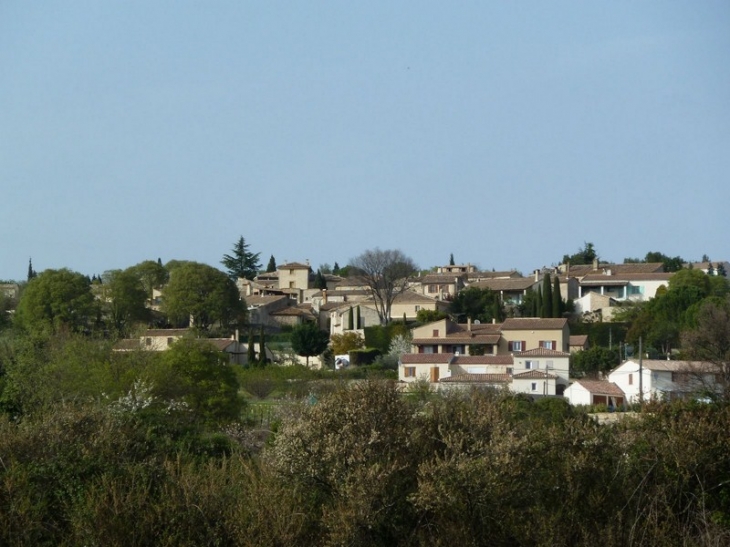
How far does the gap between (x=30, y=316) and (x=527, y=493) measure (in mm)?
46902

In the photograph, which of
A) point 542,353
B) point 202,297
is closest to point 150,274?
point 202,297

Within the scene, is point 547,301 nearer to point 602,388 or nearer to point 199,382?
point 602,388

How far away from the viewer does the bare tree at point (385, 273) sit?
63.0 metres

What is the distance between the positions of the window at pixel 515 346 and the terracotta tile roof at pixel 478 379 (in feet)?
19.7

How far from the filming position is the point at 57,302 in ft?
182

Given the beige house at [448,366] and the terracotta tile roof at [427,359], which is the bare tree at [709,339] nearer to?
the beige house at [448,366]

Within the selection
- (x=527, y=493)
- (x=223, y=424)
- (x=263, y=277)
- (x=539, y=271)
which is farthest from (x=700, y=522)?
(x=263, y=277)

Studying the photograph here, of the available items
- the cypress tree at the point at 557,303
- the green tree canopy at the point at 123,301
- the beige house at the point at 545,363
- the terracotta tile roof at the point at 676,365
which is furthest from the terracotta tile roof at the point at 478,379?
the green tree canopy at the point at 123,301

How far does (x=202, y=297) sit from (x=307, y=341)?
8.05 metres

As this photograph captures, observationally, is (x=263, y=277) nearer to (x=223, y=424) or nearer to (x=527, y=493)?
(x=223, y=424)

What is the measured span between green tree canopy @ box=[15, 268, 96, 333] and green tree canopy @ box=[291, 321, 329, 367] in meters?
11.3

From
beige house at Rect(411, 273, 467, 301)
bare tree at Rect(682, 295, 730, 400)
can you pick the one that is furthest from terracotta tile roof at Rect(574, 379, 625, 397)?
beige house at Rect(411, 273, 467, 301)

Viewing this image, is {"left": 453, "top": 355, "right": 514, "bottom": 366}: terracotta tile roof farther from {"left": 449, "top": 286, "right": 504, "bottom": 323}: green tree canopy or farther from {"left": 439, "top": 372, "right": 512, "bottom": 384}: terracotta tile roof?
{"left": 449, "top": 286, "right": 504, "bottom": 323}: green tree canopy

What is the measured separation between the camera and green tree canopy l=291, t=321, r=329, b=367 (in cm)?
5272
